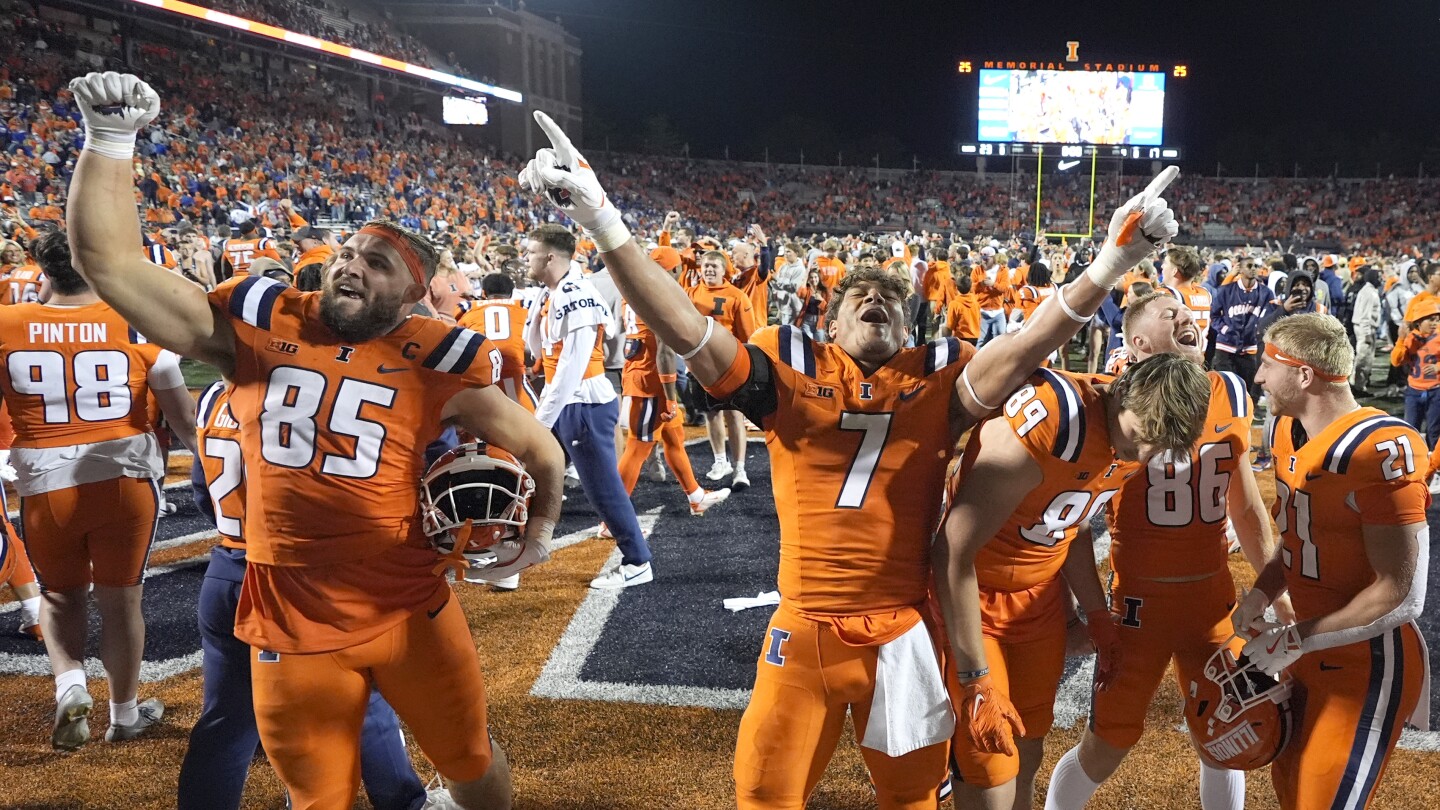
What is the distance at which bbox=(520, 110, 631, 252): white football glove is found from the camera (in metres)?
2.21

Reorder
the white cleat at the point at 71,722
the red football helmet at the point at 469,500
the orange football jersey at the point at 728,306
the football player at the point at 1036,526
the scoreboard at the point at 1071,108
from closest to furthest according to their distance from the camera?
the football player at the point at 1036,526
the red football helmet at the point at 469,500
the white cleat at the point at 71,722
the orange football jersey at the point at 728,306
the scoreboard at the point at 1071,108

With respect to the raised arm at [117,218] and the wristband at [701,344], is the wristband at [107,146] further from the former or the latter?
the wristband at [701,344]

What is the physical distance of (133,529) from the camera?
13.2 feet

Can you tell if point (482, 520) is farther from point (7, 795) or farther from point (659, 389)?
point (659, 389)

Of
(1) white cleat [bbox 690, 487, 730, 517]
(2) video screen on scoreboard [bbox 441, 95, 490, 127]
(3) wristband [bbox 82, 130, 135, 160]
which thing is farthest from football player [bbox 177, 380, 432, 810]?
(2) video screen on scoreboard [bbox 441, 95, 490, 127]

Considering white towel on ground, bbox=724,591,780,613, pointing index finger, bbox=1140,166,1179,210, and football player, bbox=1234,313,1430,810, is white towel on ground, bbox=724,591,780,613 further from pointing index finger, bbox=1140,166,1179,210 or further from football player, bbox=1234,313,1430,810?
pointing index finger, bbox=1140,166,1179,210

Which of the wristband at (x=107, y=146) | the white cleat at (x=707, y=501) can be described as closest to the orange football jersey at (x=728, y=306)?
the white cleat at (x=707, y=501)

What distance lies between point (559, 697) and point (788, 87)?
60798mm

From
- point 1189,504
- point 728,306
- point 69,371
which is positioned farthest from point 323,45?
point 1189,504

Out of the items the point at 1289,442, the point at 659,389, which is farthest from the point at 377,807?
the point at 659,389

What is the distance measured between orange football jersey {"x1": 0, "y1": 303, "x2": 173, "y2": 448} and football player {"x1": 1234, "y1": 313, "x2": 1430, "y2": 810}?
13.6ft

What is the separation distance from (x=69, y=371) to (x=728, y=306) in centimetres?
482

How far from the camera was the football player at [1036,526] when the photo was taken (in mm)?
2434

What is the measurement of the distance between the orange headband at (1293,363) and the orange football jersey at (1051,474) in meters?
0.48
